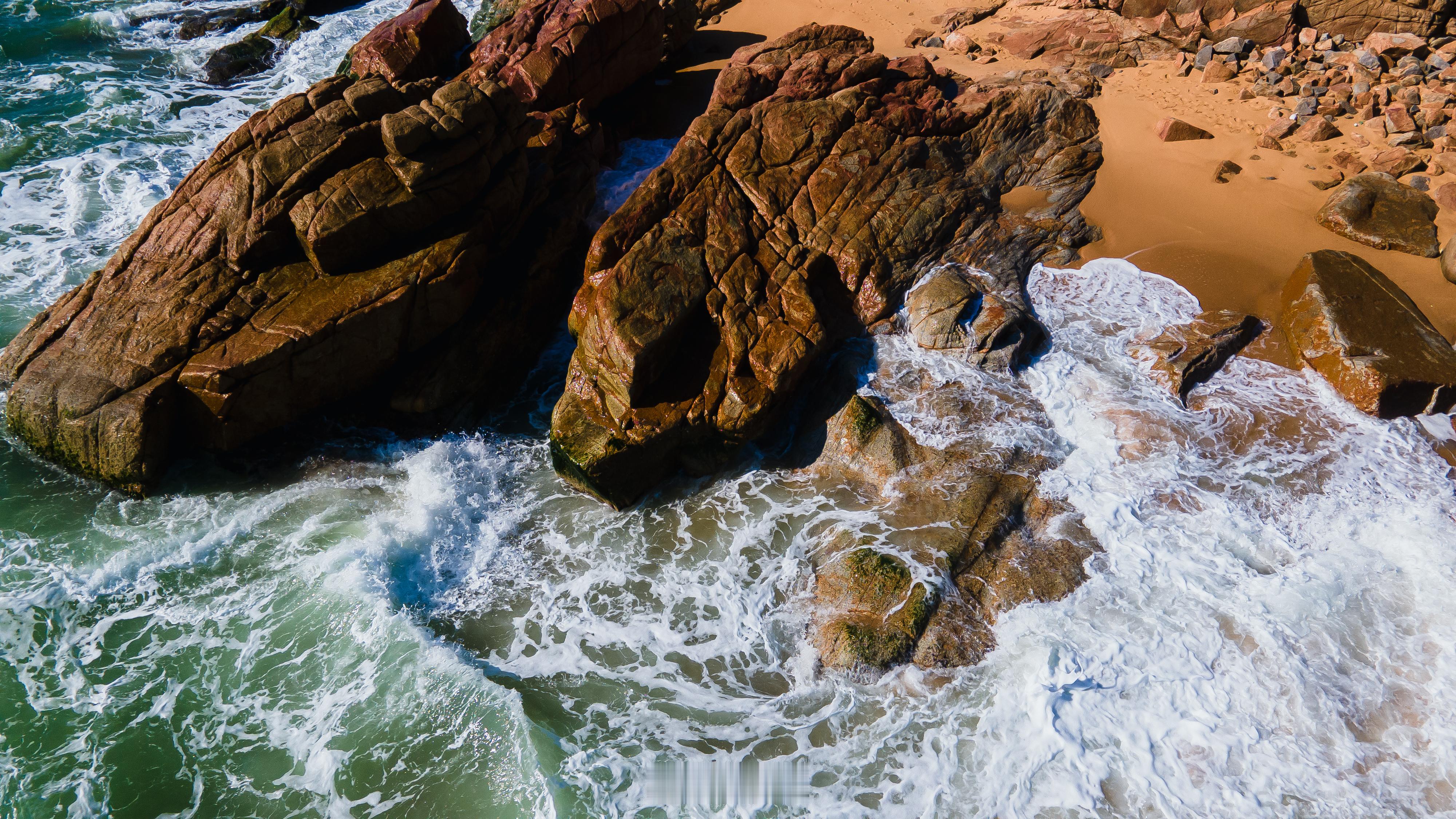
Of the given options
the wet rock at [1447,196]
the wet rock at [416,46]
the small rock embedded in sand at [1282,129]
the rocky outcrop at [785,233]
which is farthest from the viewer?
the wet rock at [416,46]

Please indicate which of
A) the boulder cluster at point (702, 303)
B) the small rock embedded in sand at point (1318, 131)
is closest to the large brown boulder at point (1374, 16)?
the boulder cluster at point (702, 303)

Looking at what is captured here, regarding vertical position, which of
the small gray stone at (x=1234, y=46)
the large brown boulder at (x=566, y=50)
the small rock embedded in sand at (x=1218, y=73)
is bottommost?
the small rock embedded in sand at (x=1218, y=73)

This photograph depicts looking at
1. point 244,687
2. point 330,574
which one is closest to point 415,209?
point 330,574

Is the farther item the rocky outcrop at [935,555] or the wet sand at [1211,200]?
the wet sand at [1211,200]

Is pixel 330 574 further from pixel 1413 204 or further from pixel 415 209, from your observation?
pixel 1413 204

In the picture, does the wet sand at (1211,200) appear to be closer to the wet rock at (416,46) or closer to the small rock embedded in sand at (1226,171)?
the small rock embedded in sand at (1226,171)

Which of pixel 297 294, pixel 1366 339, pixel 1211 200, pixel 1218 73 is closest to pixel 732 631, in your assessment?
pixel 297 294

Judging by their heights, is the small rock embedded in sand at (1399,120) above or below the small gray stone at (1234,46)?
below

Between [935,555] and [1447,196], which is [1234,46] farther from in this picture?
[935,555]
